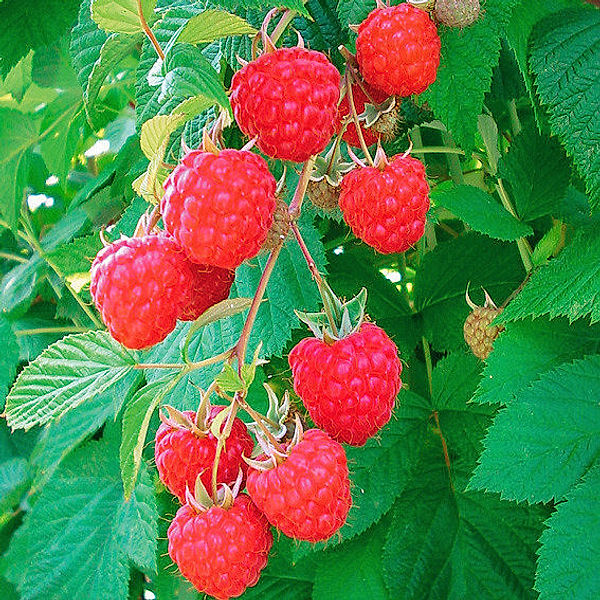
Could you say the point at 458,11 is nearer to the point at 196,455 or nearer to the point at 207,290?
the point at 207,290

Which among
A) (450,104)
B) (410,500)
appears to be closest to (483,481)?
(410,500)

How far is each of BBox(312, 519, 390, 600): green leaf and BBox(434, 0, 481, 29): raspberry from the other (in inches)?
27.5

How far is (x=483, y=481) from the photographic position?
857 mm

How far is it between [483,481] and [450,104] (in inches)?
16.3

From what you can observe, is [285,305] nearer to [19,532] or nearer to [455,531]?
[455,531]

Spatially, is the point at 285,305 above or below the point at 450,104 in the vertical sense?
below

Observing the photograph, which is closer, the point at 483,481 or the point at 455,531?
the point at 483,481

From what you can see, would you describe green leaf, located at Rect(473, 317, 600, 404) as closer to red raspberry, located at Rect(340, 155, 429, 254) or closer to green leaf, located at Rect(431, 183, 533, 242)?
green leaf, located at Rect(431, 183, 533, 242)

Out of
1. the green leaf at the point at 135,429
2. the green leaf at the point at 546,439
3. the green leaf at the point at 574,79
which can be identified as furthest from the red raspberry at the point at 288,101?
the green leaf at the point at 546,439

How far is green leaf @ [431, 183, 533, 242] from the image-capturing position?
0.97 metres

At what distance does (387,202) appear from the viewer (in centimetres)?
71

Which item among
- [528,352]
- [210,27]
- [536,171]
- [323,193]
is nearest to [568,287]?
[528,352]

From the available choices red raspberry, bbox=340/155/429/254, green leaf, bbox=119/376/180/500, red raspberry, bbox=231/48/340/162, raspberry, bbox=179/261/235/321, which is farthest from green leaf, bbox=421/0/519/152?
green leaf, bbox=119/376/180/500

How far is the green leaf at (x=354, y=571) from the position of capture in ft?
3.49
